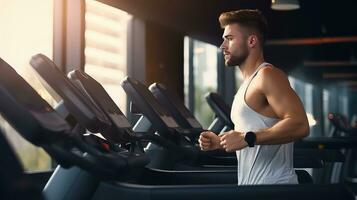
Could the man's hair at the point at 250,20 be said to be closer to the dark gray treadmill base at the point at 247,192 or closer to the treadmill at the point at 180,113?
the dark gray treadmill base at the point at 247,192

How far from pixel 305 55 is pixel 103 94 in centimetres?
1147

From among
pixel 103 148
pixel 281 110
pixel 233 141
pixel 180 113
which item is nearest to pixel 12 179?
pixel 103 148

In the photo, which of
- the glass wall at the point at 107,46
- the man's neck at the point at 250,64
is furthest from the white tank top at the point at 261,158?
the glass wall at the point at 107,46

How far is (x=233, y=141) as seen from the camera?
2232 mm

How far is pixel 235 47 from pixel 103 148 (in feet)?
2.63

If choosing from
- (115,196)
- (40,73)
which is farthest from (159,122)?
(40,73)

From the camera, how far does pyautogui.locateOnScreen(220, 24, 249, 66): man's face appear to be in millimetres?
2508

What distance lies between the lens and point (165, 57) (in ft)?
24.3

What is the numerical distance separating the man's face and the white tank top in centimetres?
15

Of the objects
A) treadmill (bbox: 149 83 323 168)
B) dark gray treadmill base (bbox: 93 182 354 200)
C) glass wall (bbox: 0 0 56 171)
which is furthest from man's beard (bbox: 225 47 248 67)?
glass wall (bbox: 0 0 56 171)

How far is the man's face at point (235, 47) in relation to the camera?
2508mm

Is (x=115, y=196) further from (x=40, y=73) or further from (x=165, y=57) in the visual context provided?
(x=165, y=57)

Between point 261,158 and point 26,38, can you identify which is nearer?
point 261,158

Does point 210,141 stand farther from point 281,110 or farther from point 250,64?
point 250,64
